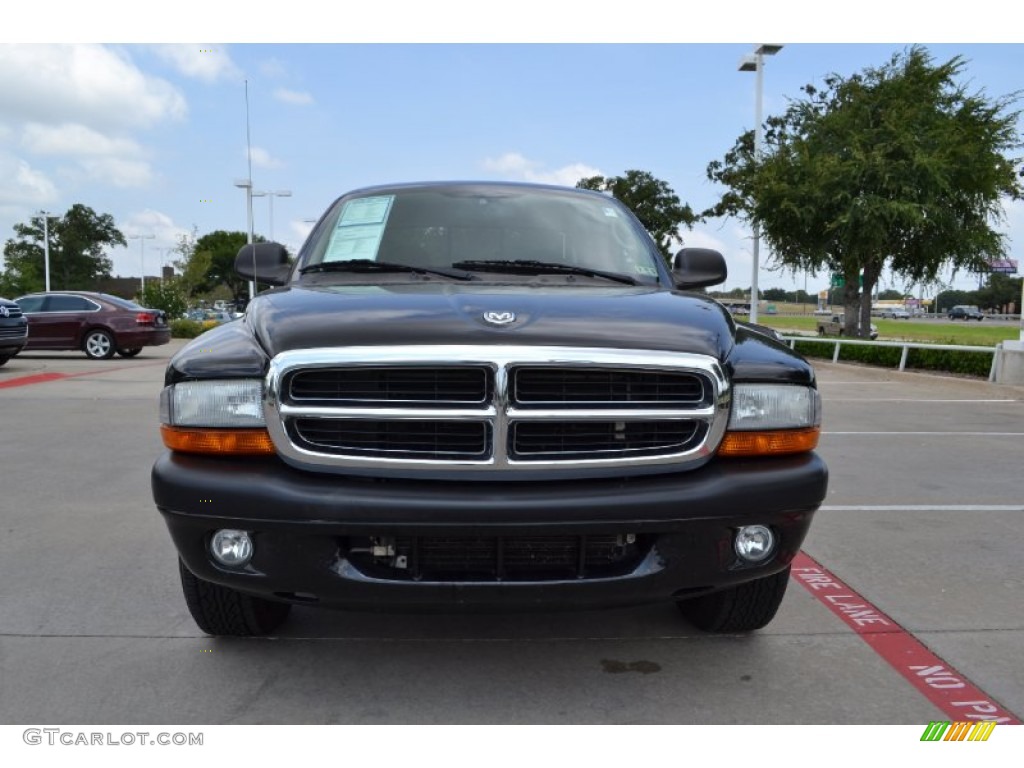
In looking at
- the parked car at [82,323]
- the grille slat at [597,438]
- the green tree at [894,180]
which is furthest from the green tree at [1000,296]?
the grille slat at [597,438]

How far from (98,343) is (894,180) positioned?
61.6 feet

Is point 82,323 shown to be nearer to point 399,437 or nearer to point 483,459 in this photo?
point 399,437

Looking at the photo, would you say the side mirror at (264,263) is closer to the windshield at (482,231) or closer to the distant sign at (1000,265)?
the windshield at (482,231)

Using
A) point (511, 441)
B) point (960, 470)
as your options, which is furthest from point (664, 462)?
point (960, 470)

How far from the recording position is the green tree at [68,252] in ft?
269

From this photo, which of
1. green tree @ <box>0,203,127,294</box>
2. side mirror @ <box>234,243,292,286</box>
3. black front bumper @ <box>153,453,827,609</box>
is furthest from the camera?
green tree @ <box>0,203,127,294</box>

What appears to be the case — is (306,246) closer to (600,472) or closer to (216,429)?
(216,429)

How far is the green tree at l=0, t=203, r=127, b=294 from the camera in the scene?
8188cm

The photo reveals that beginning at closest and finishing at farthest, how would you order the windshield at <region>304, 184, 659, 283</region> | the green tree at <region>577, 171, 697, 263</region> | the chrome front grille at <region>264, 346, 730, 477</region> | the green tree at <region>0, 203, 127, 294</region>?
1. the chrome front grille at <region>264, 346, 730, 477</region>
2. the windshield at <region>304, 184, 659, 283</region>
3. the green tree at <region>577, 171, 697, 263</region>
4. the green tree at <region>0, 203, 127, 294</region>

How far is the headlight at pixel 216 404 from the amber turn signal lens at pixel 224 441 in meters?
0.02

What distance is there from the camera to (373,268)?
12.2 ft

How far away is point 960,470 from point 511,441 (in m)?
5.36

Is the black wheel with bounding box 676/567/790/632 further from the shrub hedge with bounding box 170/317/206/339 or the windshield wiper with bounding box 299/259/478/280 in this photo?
the shrub hedge with bounding box 170/317/206/339

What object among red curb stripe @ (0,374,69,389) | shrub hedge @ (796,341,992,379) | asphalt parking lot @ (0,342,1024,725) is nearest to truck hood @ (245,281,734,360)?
asphalt parking lot @ (0,342,1024,725)
